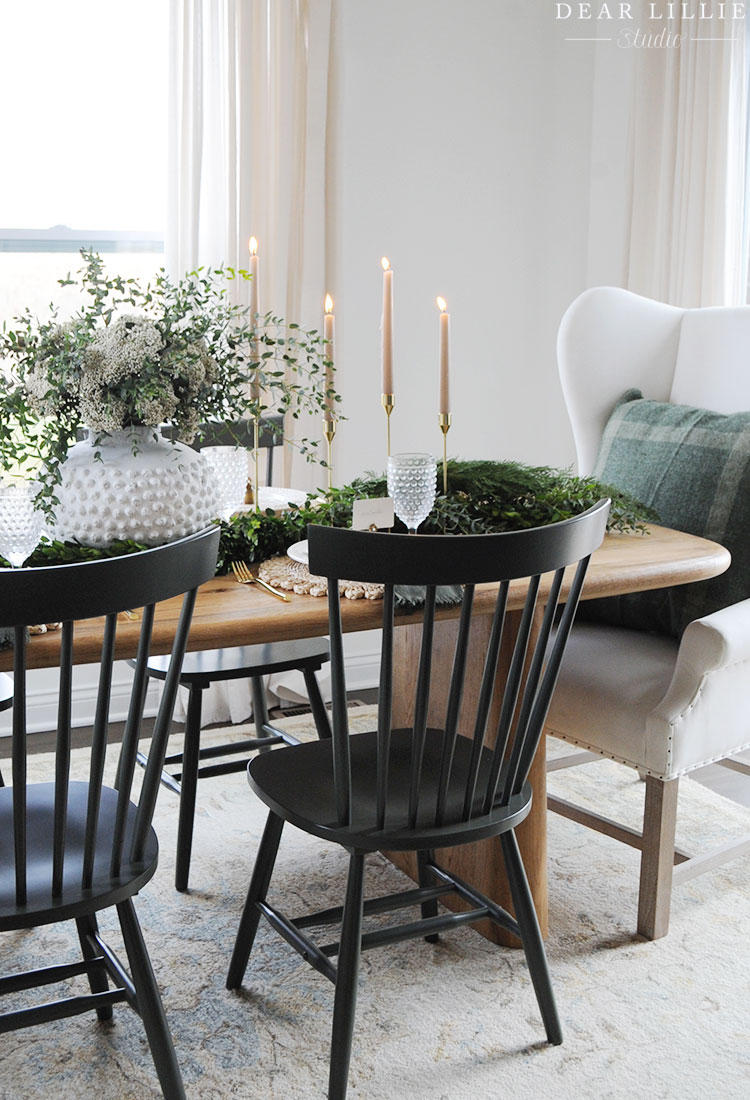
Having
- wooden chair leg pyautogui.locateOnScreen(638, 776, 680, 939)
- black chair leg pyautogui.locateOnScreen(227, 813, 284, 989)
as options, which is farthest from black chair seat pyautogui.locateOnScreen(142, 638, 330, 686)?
wooden chair leg pyautogui.locateOnScreen(638, 776, 680, 939)

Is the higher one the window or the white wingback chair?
the window

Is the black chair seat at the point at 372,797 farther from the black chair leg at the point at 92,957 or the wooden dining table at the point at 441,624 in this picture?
the black chair leg at the point at 92,957

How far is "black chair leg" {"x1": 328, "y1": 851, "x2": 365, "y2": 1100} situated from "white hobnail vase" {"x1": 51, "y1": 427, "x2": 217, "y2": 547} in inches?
23.8

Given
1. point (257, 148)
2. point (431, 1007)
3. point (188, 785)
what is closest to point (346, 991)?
point (431, 1007)

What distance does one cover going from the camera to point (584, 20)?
3793 millimetres

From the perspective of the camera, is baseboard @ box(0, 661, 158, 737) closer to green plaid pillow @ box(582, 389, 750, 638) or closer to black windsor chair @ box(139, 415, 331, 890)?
black windsor chair @ box(139, 415, 331, 890)

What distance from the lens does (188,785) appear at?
2287 mm

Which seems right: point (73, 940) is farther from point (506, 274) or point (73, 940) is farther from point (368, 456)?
point (506, 274)

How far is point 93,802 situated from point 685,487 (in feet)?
5.13

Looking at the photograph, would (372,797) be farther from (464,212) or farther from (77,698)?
(464,212)

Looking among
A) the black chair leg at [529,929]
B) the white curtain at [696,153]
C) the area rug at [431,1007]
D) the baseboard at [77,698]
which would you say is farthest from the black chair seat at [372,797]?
the white curtain at [696,153]

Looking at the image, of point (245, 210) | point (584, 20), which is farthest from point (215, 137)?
point (584, 20)

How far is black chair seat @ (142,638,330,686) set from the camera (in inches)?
89.1

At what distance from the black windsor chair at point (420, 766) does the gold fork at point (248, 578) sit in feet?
0.86
